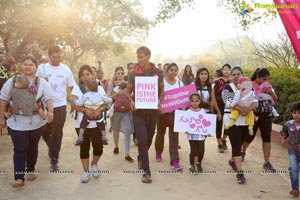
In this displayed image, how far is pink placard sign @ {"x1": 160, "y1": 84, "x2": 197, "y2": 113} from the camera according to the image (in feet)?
18.3

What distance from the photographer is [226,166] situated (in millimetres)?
5832

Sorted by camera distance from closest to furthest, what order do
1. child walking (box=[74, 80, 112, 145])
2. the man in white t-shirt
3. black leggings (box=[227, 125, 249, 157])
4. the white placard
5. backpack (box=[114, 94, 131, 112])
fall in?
child walking (box=[74, 80, 112, 145]) → black leggings (box=[227, 125, 249, 157]) → the white placard → the man in white t-shirt → backpack (box=[114, 94, 131, 112])

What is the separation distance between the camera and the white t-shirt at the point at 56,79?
17.5ft

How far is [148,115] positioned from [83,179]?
4.57ft

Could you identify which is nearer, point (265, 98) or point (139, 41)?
point (265, 98)

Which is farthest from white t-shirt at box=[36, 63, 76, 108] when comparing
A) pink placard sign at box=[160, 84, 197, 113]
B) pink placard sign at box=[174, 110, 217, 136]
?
pink placard sign at box=[174, 110, 217, 136]

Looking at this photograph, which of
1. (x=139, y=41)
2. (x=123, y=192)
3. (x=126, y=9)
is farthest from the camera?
(x=139, y=41)

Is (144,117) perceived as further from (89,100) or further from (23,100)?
(23,100)

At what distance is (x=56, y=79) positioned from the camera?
5.37 metres

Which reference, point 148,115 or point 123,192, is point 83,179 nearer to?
point 123,192

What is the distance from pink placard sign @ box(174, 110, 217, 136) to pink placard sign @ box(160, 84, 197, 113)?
198 millimetres

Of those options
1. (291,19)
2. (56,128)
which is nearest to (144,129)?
(56,128)

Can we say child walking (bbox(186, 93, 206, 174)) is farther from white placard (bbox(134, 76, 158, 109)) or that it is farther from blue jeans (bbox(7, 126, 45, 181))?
blue jeans (bbox(7, 126, 45, 181))

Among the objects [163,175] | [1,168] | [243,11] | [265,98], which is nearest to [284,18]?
[265,98]
